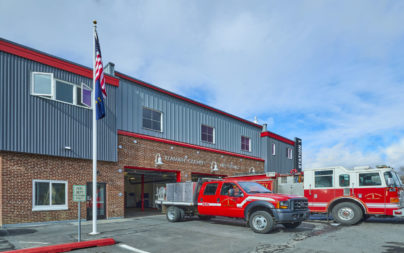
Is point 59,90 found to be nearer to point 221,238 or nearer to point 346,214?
point 221,238

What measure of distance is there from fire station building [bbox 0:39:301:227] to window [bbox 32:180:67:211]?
1.6 inches

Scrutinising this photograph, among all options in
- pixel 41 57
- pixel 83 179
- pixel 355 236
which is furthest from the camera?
pixel 83 179

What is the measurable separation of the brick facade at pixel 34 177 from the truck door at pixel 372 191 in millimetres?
11631

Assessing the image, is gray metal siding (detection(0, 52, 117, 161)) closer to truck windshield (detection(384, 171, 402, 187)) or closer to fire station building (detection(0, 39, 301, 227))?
fire station building (detection(0, 39, 301, 227))

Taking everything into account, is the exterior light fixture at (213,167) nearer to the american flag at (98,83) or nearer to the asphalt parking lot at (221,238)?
the asphalt parking lot at (221,238)

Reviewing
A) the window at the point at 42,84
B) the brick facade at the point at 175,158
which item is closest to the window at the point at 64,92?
the window at the point at 42,84

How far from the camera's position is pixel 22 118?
43.7 ft

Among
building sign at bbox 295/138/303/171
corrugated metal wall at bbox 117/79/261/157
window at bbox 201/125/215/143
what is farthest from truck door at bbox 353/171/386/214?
building sign at bbox 295/138/303/171

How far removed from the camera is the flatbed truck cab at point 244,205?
37.1 ft

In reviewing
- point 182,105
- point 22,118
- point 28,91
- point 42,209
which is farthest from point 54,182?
point 182,105

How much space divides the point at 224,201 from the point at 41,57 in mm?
9948

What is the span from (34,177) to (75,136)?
2507mm

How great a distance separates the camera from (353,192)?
14180mm

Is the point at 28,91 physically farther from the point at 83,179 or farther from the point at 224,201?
the point at 224,201
